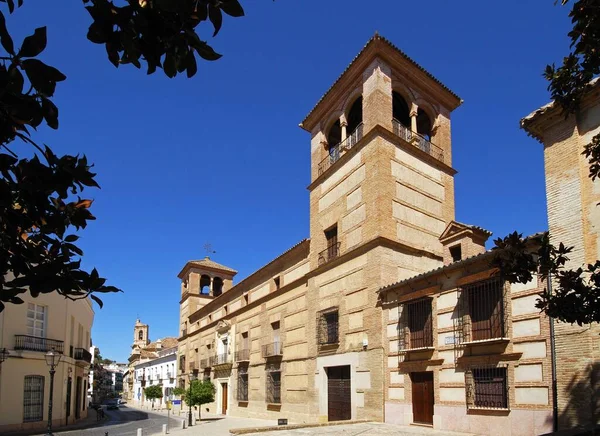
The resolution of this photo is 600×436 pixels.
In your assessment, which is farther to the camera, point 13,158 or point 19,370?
point 19,370

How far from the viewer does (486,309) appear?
1222 centimetres

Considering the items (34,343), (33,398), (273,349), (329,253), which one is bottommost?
(33,398)

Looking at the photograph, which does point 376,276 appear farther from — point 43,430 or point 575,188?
point 43,430

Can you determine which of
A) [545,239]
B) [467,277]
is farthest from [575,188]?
[545,239]

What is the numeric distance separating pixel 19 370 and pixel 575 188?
20.7 meters

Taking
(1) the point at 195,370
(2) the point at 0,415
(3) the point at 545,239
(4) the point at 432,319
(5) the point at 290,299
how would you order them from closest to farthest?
(3) the point at 545,239 → (4) the point at 432,319 → (2) the point at 0,415 → (5) the point at 290,299 → (1) the point at 195,370

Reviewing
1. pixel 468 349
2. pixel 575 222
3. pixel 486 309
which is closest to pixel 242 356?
pixel 468 349

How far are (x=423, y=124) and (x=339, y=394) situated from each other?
11.5m

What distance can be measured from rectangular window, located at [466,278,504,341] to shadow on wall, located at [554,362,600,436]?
1966mm

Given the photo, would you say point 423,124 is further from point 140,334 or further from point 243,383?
point 140,334

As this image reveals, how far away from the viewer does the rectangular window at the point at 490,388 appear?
11562 millimetres

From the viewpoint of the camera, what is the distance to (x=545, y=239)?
4.69 m

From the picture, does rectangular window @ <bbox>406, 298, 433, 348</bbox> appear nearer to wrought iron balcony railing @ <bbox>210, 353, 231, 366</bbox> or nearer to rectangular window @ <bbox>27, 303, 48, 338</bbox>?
rectangular window @ <bbox>27, 303, 48, 338</bbox>

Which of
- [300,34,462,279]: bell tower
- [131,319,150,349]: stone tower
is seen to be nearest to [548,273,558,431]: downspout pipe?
[300,34,462,279]: bell tower
